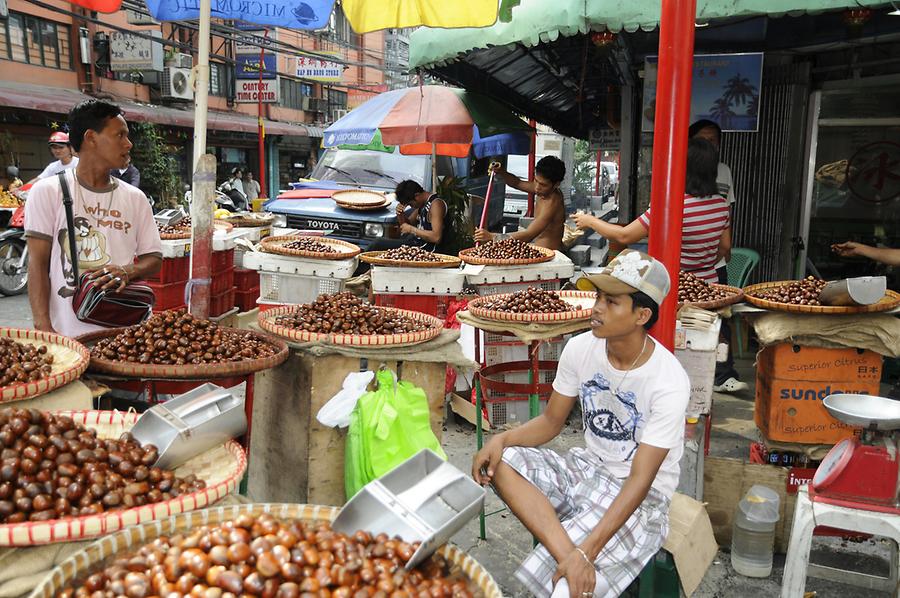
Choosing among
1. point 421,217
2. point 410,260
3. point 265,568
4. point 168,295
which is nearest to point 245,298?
point 168,295

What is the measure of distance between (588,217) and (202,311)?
226 cm

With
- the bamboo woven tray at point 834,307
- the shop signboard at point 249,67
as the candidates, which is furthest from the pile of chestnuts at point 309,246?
the shop signboard at point 249,67

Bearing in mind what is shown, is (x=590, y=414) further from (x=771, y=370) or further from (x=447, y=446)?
(x=447, y=446)

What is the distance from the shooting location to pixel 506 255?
19.1ft

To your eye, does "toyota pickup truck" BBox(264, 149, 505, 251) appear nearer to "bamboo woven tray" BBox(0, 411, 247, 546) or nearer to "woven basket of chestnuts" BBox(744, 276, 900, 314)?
A: "woven basket of chestnuts" BBox(744, 276, 900, 314)

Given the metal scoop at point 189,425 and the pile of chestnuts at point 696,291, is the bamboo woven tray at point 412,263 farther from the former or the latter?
the metal scoop at point 189,425

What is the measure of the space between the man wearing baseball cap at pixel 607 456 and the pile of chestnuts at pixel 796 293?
159 cm

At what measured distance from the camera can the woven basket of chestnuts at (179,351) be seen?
107 inches

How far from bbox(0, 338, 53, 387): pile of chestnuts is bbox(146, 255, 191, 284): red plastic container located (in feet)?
10.5

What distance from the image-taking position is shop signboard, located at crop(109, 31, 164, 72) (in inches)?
750

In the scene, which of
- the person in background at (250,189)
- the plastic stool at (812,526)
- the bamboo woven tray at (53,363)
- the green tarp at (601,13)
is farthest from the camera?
the person in background at (250,189)

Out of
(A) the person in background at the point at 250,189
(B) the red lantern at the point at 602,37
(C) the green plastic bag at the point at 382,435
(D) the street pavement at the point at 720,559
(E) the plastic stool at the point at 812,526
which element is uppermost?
(B) the red lantern at the point at 602,37

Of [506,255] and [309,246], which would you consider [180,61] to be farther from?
[506,255]

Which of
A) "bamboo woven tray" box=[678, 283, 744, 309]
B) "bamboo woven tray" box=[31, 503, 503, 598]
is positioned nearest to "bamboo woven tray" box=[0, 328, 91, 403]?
"bamboo woven tray" box=[31, 503, 503, 598]
